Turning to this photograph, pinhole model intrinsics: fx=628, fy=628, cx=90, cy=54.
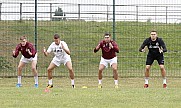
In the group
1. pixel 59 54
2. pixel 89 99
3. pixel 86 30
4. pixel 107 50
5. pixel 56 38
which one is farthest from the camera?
pixel 86 30

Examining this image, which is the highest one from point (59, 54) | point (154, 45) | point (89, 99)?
point (154, 45)

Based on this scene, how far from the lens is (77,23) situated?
1093 inches

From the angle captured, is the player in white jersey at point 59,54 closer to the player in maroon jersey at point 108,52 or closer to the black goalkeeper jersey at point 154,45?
the player in maroon jersey at point 108,52

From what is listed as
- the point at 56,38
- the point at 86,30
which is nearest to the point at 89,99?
the point at 56,38

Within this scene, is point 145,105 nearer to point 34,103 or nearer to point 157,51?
point 34,103

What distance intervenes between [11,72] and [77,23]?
3.68 metres

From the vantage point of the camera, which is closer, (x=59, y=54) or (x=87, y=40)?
(x=59, y=54)

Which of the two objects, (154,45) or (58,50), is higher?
(154,45)

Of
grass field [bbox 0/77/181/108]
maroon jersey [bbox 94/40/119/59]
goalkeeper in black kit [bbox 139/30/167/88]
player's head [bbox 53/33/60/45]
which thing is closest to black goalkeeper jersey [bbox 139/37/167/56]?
goalkeeper in black kit [bbox 139/30/167/88]

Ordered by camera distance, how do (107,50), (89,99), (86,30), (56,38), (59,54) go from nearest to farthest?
(89,99), (56,38), (59,54), (107,50), (86,30)

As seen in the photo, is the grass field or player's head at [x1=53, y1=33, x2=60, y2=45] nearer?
the grass field

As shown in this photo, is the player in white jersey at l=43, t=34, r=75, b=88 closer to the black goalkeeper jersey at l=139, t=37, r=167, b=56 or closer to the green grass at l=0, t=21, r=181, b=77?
the black goalkeeper jersey at l=139, t=37, r=167, b=56

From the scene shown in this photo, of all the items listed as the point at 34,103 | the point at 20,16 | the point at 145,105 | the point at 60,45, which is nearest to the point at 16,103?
the point at 34,103

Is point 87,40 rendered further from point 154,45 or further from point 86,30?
point 154,45
